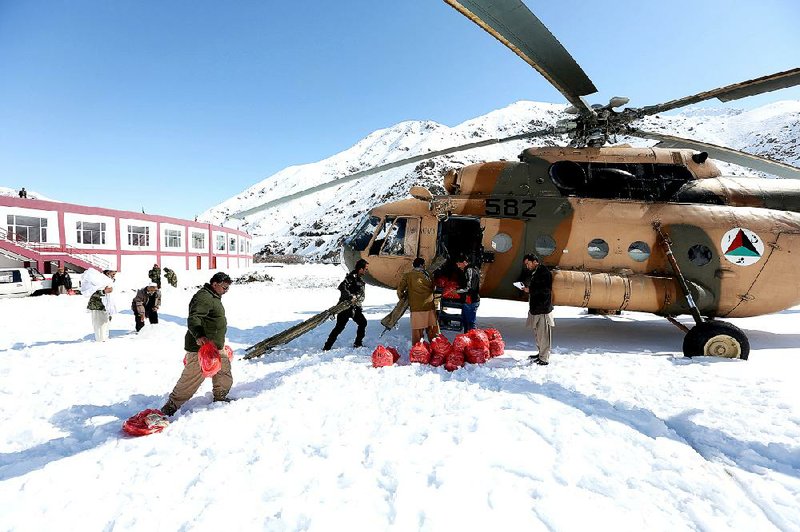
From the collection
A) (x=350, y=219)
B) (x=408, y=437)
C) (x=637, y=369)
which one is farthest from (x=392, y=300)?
(x=350, y=219)

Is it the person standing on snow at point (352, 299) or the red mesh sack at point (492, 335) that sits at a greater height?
the person standing on snow at point (352, 299)

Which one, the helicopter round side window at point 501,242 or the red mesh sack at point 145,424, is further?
the helicopter round side window at point 501,242

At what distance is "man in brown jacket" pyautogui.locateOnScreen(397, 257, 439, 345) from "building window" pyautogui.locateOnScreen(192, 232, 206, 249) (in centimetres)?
3742

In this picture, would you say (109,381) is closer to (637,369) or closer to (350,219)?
(637,369)

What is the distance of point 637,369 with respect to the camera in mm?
5230

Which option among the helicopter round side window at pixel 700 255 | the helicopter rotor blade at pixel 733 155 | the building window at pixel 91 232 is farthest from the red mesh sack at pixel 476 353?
the building window at pixel 91 232

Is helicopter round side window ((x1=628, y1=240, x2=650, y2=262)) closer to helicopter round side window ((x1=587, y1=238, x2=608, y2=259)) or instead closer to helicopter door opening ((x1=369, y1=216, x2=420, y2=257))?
helicopter round side window ((x1=587, y1=238, x2=608, y2=259))

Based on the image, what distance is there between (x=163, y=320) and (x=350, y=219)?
360 feet

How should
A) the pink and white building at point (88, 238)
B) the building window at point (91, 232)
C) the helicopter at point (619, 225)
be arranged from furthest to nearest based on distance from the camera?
1. the building window at point (91, 232)
2. the pink and white building at point (88, 238)
3. the helicopter at point (619, 225)

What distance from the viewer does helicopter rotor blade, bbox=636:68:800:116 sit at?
4.49 meters

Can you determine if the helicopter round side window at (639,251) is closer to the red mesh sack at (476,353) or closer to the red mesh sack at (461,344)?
the red mesh sack at (476,353)

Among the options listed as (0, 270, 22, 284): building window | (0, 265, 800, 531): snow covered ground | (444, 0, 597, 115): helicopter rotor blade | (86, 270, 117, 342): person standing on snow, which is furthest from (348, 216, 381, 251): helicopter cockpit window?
(0, 270, 22, 284): building window

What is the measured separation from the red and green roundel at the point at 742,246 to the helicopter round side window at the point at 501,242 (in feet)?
13.3

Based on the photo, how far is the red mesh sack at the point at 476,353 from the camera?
5.45 metres
